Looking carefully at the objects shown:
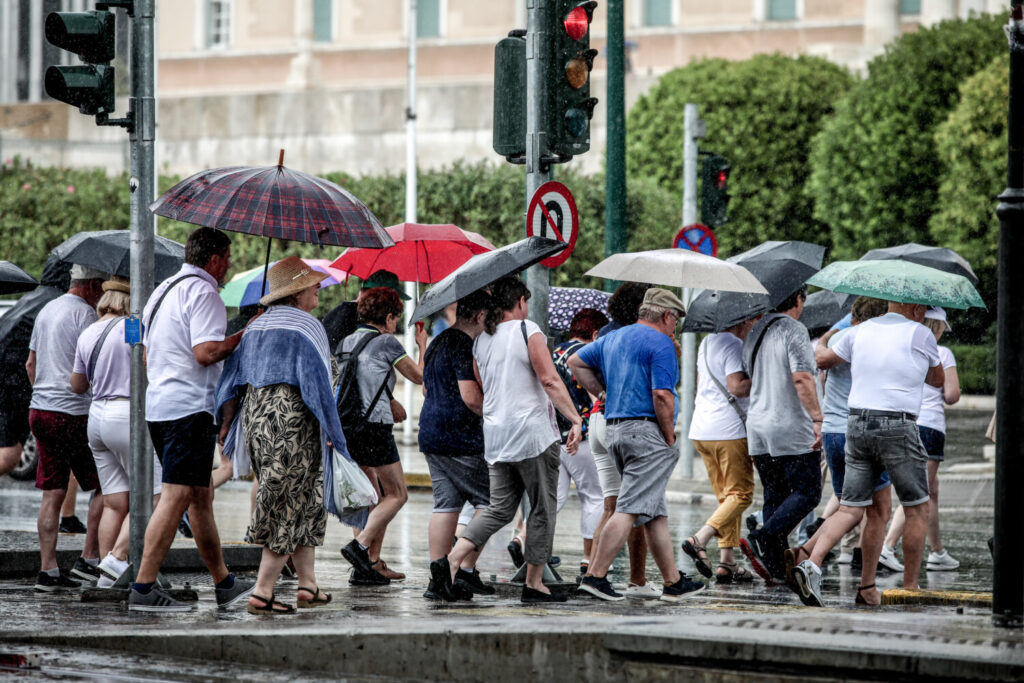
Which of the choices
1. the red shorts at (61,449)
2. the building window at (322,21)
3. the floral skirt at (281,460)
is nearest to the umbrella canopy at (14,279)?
the red shorts at (61,449)

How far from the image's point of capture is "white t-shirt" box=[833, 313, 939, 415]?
9.34 m

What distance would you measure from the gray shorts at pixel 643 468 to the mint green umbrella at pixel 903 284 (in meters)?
1.33

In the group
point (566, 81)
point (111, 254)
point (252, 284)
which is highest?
point (566, 81)

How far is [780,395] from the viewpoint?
34.2 ft

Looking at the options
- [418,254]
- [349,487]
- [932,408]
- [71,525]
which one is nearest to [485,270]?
[349,487]

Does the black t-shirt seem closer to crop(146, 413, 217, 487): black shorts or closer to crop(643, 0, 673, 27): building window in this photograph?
crop(146, 413, 217, 487): black shorts

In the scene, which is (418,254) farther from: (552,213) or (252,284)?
(552,213)

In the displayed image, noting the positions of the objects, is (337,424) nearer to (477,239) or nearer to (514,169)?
(477,239)

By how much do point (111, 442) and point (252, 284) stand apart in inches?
102

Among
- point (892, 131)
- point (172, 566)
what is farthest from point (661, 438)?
point (892, 131)

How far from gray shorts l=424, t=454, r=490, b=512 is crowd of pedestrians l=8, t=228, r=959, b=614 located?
1 centimetres

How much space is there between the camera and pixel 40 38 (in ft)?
152

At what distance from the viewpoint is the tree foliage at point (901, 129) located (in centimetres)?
3559

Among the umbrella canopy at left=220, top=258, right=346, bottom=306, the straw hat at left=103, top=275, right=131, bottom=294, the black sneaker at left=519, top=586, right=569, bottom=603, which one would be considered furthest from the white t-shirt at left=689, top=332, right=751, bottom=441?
the straw hat at left=103, top=275, right=131, bottom=294
